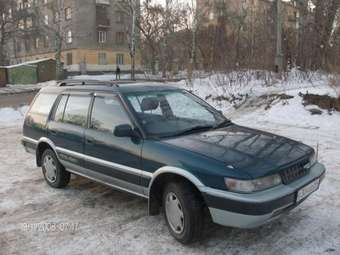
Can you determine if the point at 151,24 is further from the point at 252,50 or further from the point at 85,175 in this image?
the point at 85,175

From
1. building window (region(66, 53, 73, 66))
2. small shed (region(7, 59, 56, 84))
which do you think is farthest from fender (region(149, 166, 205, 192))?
building window (region(66, 53, 73, 66))

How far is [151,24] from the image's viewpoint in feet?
138

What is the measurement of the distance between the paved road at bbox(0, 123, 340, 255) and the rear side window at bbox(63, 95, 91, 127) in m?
1.06

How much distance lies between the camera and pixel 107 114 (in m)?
4.71

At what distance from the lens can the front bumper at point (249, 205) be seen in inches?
131

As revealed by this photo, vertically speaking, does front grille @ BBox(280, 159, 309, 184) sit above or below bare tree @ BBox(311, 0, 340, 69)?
below

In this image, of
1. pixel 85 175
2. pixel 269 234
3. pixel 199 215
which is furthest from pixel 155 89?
pixel 269 234

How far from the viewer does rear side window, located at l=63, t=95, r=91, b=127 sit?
5.03 m

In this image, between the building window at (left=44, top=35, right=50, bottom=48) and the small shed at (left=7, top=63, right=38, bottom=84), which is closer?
the small shed at (left=7, top=63, right=38, bottom=84)

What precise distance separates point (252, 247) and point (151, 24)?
4026 cm

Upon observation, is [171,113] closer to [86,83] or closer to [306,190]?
[86,83]

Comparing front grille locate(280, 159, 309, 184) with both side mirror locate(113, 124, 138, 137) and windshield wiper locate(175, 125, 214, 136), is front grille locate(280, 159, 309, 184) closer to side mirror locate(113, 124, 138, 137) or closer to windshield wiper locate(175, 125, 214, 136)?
windshield wiper locate(175, 125, 214, 136)

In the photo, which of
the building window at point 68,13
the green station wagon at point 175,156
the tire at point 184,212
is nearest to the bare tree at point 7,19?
the building window at point 68,13

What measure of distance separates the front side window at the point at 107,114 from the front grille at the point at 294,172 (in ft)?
5.88
